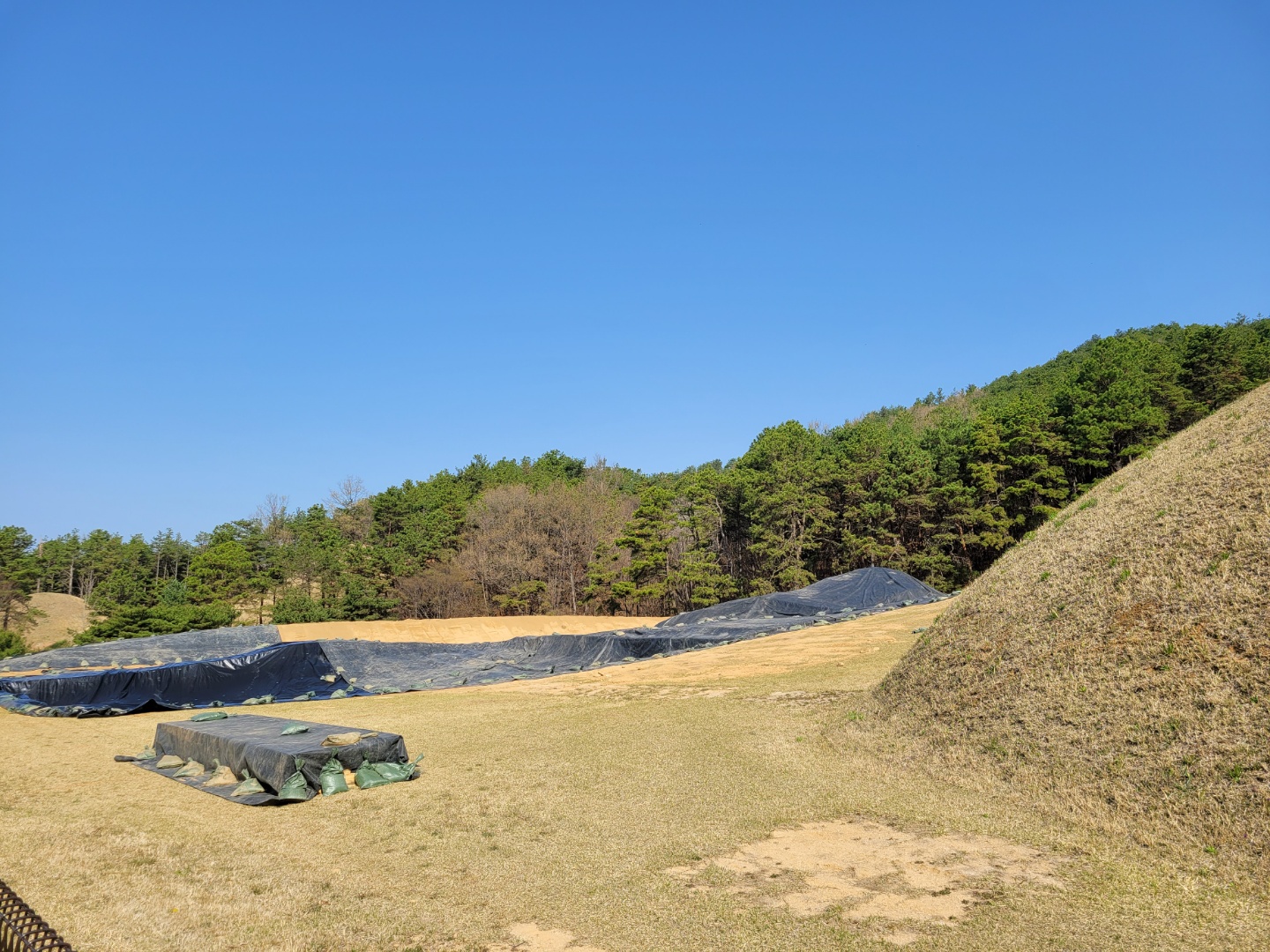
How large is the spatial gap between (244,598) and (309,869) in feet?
170

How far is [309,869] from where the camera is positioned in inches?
259

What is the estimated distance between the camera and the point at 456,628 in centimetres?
3400

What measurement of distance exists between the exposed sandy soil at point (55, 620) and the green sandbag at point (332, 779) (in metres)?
52.3

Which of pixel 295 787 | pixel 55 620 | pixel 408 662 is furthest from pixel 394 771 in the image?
pixel 55 620

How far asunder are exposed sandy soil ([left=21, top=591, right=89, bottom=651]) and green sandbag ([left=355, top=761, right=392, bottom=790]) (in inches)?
2059

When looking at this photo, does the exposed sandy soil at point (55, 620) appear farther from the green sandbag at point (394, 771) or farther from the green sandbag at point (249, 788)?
the green sandbag at point (394, 771)

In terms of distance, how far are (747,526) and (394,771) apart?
41.1 meters

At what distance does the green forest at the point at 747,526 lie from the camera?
3962cm

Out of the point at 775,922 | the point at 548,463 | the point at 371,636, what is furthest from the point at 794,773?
the point at 548,463

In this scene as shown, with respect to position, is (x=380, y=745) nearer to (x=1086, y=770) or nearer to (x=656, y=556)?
(x=1086, y=770)

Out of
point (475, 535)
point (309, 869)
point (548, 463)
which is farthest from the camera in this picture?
point (548, 463)

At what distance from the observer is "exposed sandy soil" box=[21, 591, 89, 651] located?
51781 mm

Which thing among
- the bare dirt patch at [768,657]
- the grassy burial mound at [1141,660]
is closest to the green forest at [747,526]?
the bare dirt patch at [768,657]

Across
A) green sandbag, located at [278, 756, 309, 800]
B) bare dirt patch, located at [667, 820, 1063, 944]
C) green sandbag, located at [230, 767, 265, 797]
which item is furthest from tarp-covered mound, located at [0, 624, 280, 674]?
bare dirt patch, located at [667, 820, 1063, 944]
